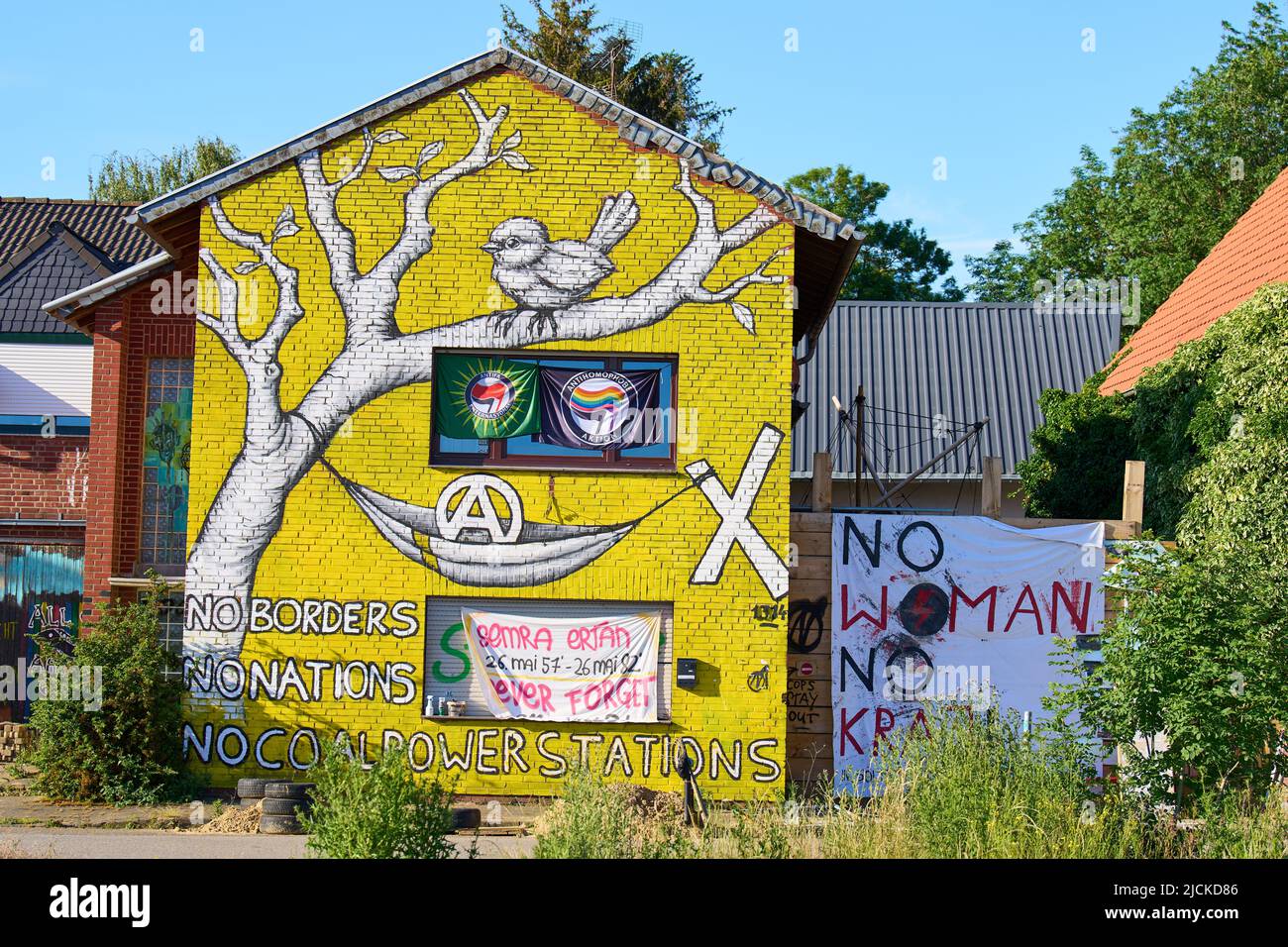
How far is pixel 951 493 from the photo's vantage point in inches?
1192

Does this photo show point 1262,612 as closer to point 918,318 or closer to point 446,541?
point 446,541

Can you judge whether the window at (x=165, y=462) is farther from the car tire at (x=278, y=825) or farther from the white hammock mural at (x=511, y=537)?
the car tire at (x=278, y=825)

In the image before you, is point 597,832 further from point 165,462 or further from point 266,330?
point 165,462

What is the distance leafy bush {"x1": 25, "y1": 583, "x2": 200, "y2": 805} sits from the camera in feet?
47.4

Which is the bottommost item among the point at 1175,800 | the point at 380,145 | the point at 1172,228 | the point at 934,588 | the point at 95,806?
the point at 95,806

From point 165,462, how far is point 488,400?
14.1 ft

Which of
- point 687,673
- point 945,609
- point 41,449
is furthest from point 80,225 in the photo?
point 945,609

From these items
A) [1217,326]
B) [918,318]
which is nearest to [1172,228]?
[918,318]

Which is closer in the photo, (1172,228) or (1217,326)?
(1217,326)

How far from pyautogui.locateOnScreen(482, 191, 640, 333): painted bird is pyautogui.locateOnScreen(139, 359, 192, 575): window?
433 cm

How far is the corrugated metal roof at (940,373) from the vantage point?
30.3m

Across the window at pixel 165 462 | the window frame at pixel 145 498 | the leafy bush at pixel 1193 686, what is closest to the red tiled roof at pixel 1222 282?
the leafy bush at pixel 1193 686

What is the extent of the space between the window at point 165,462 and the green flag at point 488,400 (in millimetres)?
3459

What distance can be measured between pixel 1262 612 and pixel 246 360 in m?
10.5
